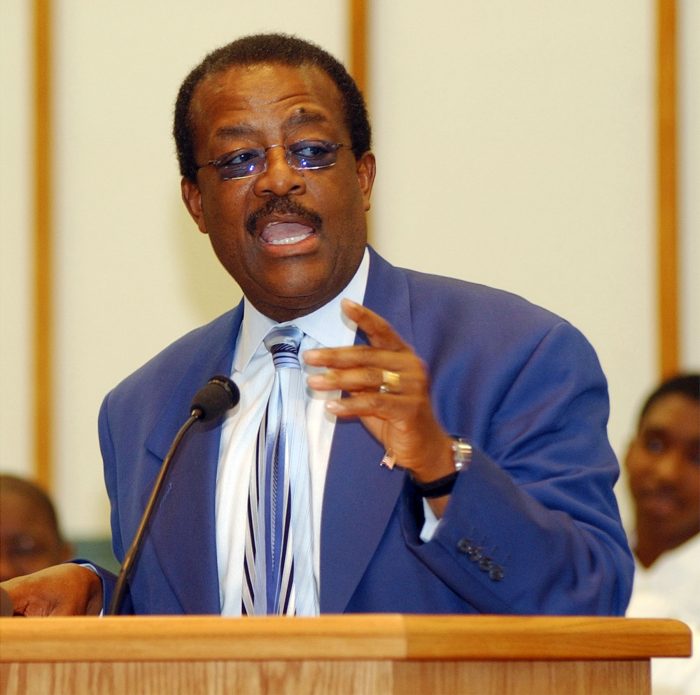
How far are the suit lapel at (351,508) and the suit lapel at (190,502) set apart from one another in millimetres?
273

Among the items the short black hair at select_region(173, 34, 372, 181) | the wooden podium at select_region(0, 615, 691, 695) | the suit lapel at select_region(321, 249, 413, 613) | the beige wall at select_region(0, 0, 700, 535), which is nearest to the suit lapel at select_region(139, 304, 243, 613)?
the suit lapel at select_region(321, 249, 413, 613)

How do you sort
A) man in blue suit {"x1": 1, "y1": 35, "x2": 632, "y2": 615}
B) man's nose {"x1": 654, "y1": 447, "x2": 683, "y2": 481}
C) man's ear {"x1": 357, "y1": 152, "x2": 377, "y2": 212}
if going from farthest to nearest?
man's nose {"x1": 654, "y1": 447, "x2": 683, "y2": 481} < man's ear {"x1": 357, "y1": 152, "x2": 377, "y2": 212} < man in blue suit {"x1": 1, "y1": 35, "x2": 632, "y2": 615}

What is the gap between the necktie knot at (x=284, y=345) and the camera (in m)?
2.80

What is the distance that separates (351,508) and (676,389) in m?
2.81

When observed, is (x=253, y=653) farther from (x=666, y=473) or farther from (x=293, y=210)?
(x=666, y=473)

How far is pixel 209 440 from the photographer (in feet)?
9.23

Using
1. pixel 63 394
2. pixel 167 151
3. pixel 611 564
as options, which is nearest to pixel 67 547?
pixel 63 394

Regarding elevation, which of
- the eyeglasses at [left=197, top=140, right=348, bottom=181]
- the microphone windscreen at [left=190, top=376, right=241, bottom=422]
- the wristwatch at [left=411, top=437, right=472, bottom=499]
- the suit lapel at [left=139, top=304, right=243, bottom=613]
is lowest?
the suit lapel at [left=139, top=304, right=243, bottom=613]

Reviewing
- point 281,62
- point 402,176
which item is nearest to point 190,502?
point 281,62

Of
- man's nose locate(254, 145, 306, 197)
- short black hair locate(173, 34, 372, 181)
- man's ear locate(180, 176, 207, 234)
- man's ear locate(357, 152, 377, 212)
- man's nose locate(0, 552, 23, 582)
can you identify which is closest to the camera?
man's nose locate(254, 145, 306, 197)

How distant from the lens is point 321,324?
2.85 meters

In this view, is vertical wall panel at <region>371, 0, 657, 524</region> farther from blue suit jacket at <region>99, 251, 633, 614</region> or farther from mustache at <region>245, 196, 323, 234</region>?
mustache at <region>245, 196, 323, 234</region>

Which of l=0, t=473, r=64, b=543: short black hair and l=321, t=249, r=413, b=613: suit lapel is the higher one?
l=321, t=249, r=413, b=613: suit lapel

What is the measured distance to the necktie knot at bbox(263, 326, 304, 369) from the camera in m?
2.80
